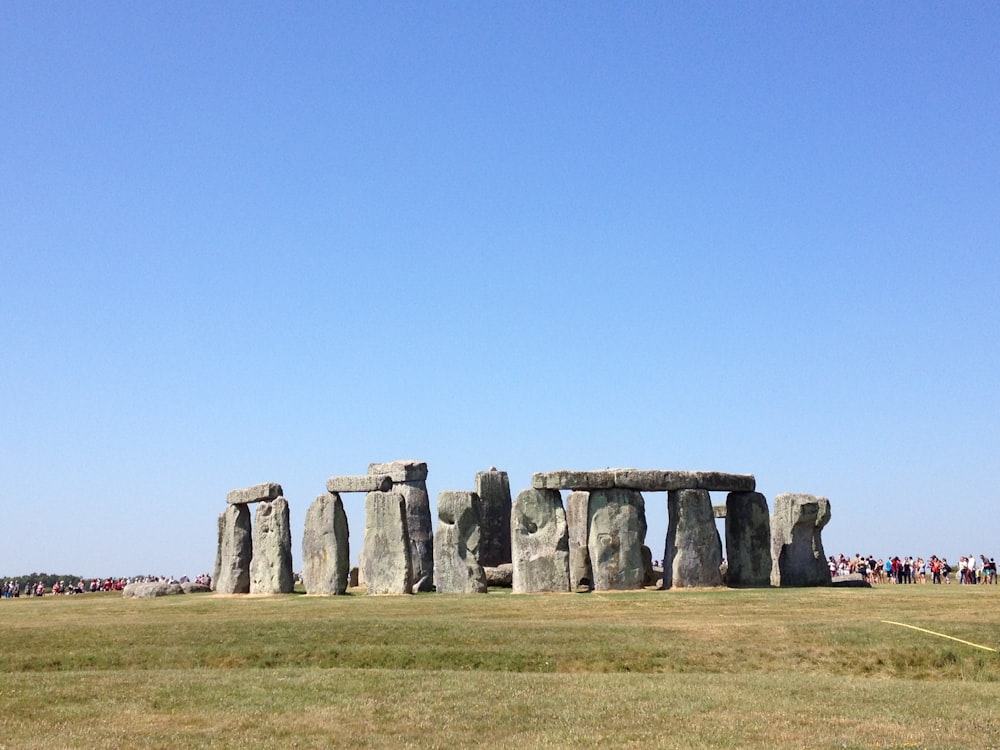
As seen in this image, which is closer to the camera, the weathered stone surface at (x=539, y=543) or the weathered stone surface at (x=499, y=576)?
the weathered stone surface at (x=539, y=543)

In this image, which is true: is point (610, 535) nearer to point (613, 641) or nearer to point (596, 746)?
point (613, 641)

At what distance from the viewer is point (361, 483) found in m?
32.7

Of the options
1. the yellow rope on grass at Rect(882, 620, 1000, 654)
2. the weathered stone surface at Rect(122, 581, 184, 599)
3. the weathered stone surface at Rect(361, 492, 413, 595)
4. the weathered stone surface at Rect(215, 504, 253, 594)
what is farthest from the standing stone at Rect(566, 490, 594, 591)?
the weathered stone surface at Rect(122, 581, 184, 599)

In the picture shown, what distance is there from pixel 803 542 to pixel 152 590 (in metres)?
19.4

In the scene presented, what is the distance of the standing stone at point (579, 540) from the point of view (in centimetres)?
→ 3122

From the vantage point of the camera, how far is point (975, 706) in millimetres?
14875

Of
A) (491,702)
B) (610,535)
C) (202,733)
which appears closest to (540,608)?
(610,535)

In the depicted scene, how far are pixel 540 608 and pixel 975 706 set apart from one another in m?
11.8

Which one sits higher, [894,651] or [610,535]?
[610,535]

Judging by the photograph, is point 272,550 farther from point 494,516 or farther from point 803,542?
point 803,542

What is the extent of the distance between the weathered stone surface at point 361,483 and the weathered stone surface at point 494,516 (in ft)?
16.1

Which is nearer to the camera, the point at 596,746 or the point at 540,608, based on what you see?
the point at 596,746

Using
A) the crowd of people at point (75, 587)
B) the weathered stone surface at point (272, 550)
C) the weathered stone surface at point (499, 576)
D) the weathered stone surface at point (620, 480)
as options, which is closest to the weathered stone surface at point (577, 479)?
the weathered stone surface at point (620, 480)

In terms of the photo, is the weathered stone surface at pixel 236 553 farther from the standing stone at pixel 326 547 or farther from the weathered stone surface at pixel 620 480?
the weathered stone surface at pixel 620 480
